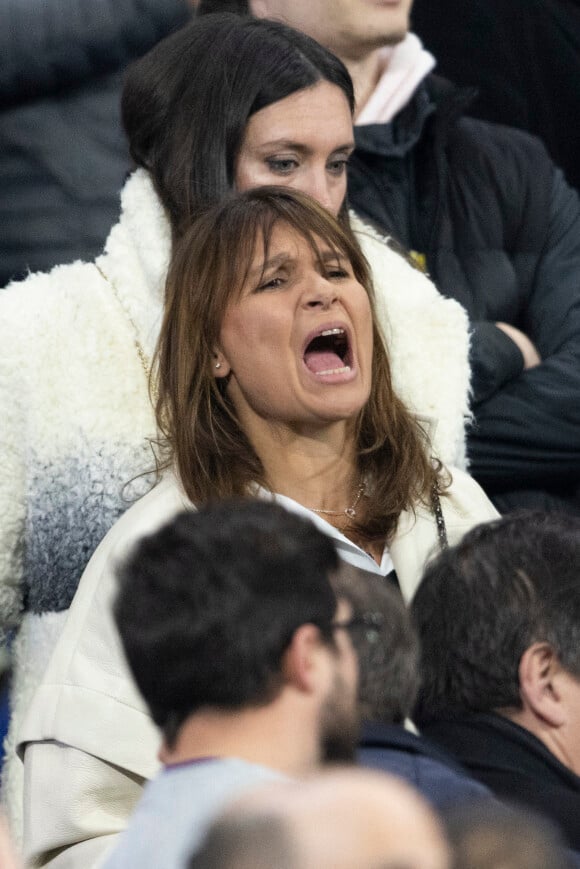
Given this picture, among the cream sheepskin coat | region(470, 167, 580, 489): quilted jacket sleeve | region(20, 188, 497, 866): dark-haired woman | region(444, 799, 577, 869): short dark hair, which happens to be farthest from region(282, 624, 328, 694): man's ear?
region(470, 167, 580, 489): quilted jacket sleeve

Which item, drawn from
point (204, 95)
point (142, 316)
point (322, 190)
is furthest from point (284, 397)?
point (204, 95)

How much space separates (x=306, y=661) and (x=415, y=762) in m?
0.28

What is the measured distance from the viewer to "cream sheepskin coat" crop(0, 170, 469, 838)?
7.79ft

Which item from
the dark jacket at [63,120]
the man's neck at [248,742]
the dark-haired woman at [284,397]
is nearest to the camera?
the man's neck at [248,742]

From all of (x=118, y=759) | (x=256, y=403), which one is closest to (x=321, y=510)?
(x=256, y=403)

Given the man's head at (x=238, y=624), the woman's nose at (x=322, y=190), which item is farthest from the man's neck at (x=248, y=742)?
the woman's nose at (x=322, y=190)

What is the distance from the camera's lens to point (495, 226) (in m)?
3.00

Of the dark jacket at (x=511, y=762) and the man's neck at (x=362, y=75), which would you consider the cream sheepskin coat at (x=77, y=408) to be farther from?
the dark jacket at (x=511, y=762)

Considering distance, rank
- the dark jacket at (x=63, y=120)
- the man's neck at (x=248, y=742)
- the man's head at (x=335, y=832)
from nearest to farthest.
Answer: the man's head at (x=335, y=832)
the man's neck at (x=248, y=742)
the dark jacket at (x=63, y=120)

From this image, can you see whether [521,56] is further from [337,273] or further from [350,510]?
[350,510]

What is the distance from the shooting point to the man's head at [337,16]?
2959mm

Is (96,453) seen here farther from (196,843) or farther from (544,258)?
(196,843)

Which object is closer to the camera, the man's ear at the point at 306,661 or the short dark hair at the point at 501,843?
the short dark hair at the point at 501,843

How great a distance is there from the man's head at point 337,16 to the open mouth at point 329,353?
86 centimetres
